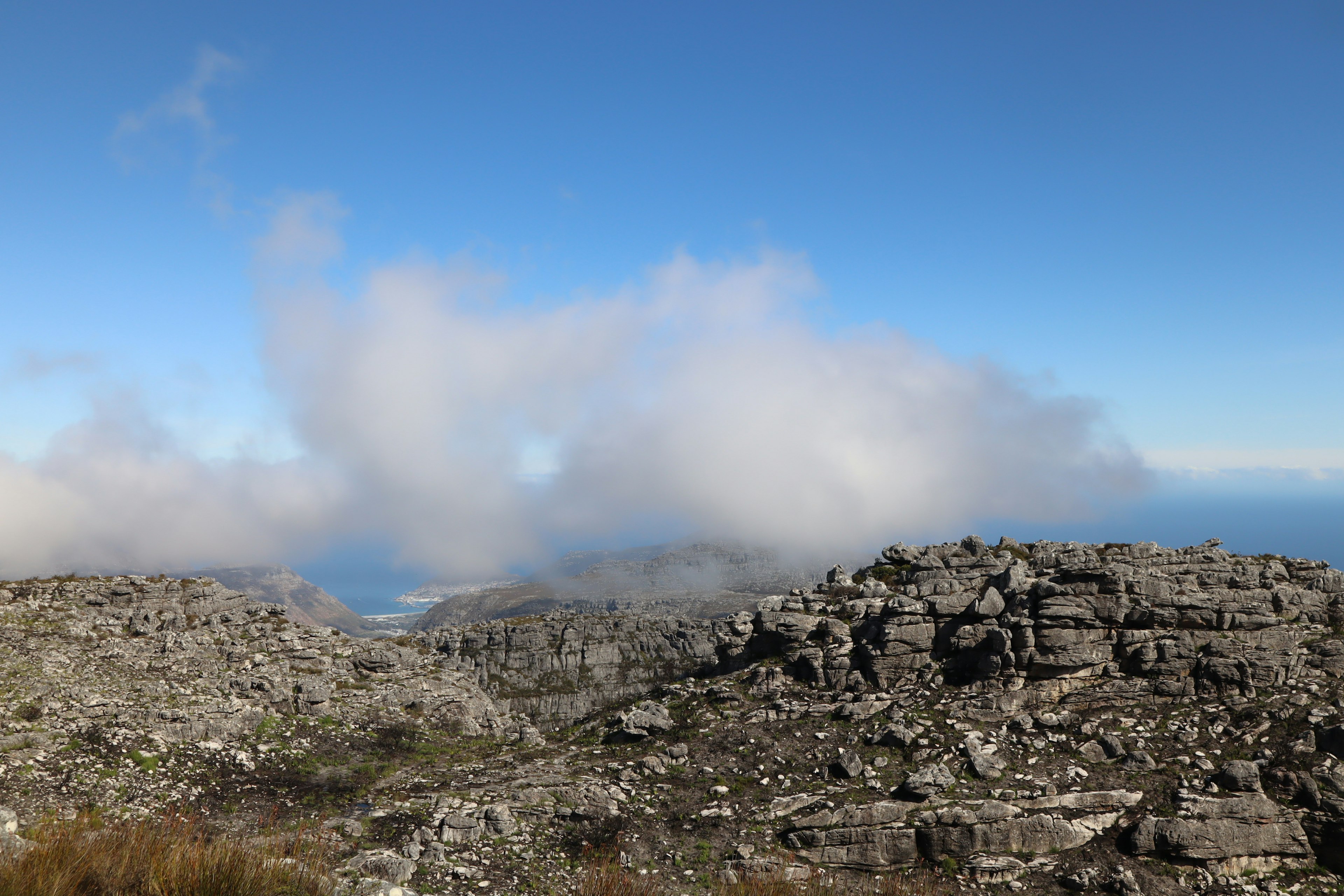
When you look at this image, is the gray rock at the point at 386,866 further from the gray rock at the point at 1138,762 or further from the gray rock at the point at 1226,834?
the gray rock at the point at 1138,762

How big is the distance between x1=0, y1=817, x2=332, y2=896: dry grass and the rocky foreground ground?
2.78 metres

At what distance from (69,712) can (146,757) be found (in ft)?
19.1

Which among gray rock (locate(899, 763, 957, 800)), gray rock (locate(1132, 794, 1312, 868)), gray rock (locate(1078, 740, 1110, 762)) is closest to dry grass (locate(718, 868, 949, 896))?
gray rock (locate(899, 763, 957, 800))

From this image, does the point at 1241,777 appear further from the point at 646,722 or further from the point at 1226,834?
the point at 646,722

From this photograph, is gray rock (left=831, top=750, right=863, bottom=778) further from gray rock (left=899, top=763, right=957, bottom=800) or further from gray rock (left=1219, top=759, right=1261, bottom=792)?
gray rock (left=1219, top=759, right=1261, bottom=792)

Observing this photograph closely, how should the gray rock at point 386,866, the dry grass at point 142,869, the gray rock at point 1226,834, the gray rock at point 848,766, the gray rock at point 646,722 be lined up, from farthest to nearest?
the gray rock at point 646,722 → the gray rock at point 848,766 → the gray rock at point 1226,834 → the gray rock at point 386,866 → the dry grass at point 142,869

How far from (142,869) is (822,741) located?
94.1 feet

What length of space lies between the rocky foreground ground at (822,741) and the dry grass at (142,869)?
2777 millimetres

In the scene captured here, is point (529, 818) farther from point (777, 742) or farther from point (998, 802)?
point (998, 802)

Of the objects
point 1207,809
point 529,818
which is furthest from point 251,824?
point 1207,809

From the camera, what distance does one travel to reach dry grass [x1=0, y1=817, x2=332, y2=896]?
36.0 ft

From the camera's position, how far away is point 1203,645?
33.3m

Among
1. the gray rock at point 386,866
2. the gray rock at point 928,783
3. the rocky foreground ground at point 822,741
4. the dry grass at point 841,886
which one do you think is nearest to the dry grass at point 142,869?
the rocky foreground ground at point 822,741

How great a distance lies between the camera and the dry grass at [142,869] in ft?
36.0
